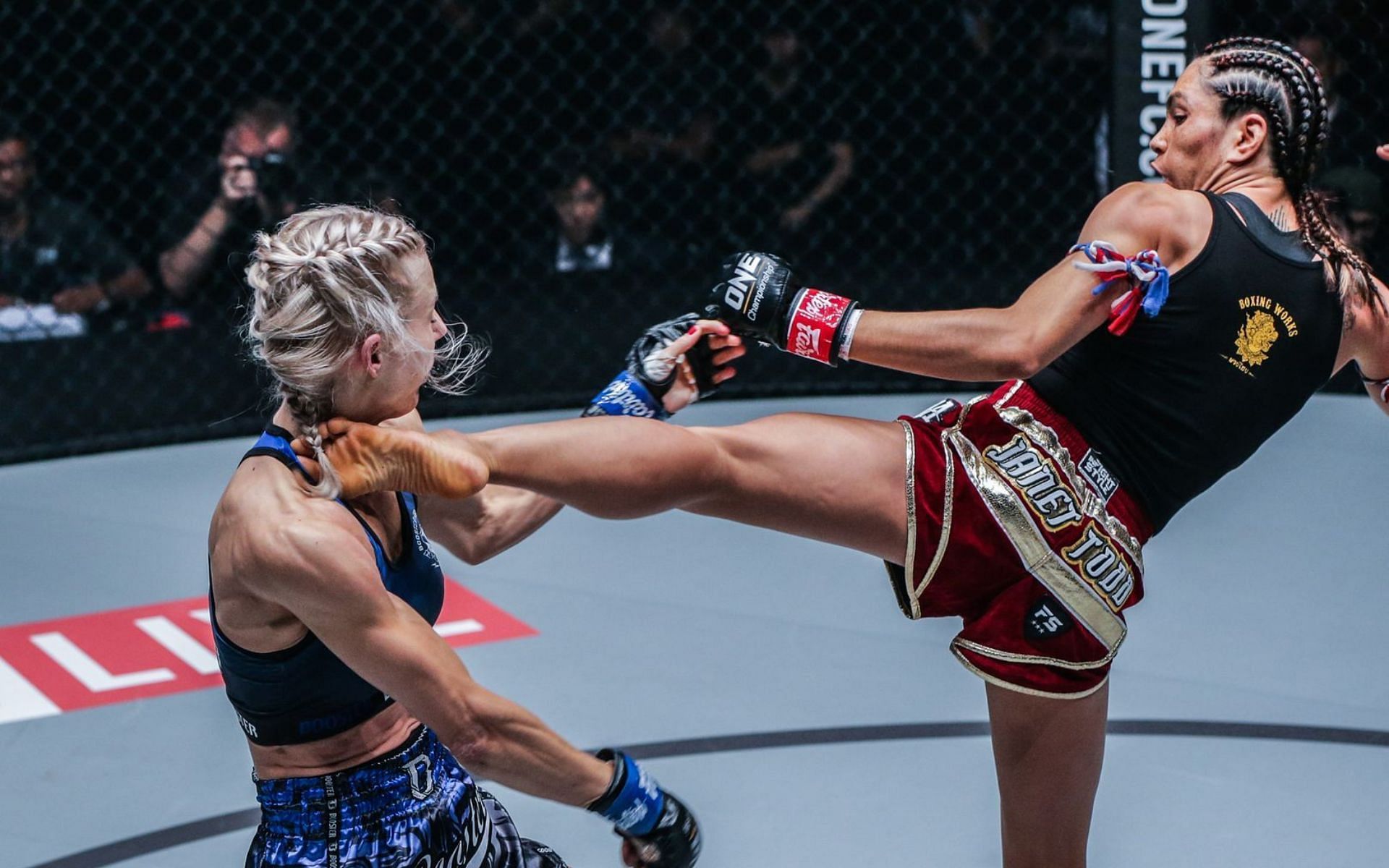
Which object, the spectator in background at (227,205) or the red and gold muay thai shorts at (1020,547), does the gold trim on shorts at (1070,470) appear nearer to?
the red and gold muay thai shorts at (1020,547)

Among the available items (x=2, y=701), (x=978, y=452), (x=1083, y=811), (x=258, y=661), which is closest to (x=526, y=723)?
(x=258, y=661)

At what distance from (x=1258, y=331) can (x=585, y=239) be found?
377 centimetres

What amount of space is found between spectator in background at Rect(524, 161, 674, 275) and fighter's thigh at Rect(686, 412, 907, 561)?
3604 mm

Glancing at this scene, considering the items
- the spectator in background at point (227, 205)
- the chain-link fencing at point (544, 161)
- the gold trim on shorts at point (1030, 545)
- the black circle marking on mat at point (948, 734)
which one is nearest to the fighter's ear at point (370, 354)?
the gold trim on shorts at point (1030, 545)

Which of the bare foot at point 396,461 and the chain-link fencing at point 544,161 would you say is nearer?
the bare foot at point 396,461

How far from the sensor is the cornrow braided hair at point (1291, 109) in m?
1.84

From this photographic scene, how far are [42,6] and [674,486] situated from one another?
394 centimetres

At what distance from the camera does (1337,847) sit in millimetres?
2400

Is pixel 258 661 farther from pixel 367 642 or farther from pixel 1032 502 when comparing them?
pixel 1032 502

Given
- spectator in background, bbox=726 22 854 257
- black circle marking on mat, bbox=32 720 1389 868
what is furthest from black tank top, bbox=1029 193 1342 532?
spectator in background, bbox=726 22 854 257

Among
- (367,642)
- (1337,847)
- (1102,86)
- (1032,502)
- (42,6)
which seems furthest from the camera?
(1102,86)

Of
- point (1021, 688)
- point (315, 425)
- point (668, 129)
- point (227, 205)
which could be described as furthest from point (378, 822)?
point (668, 129)

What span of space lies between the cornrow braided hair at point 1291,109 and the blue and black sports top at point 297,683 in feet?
3.73

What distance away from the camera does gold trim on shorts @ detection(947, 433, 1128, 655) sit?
1804 millimetres
